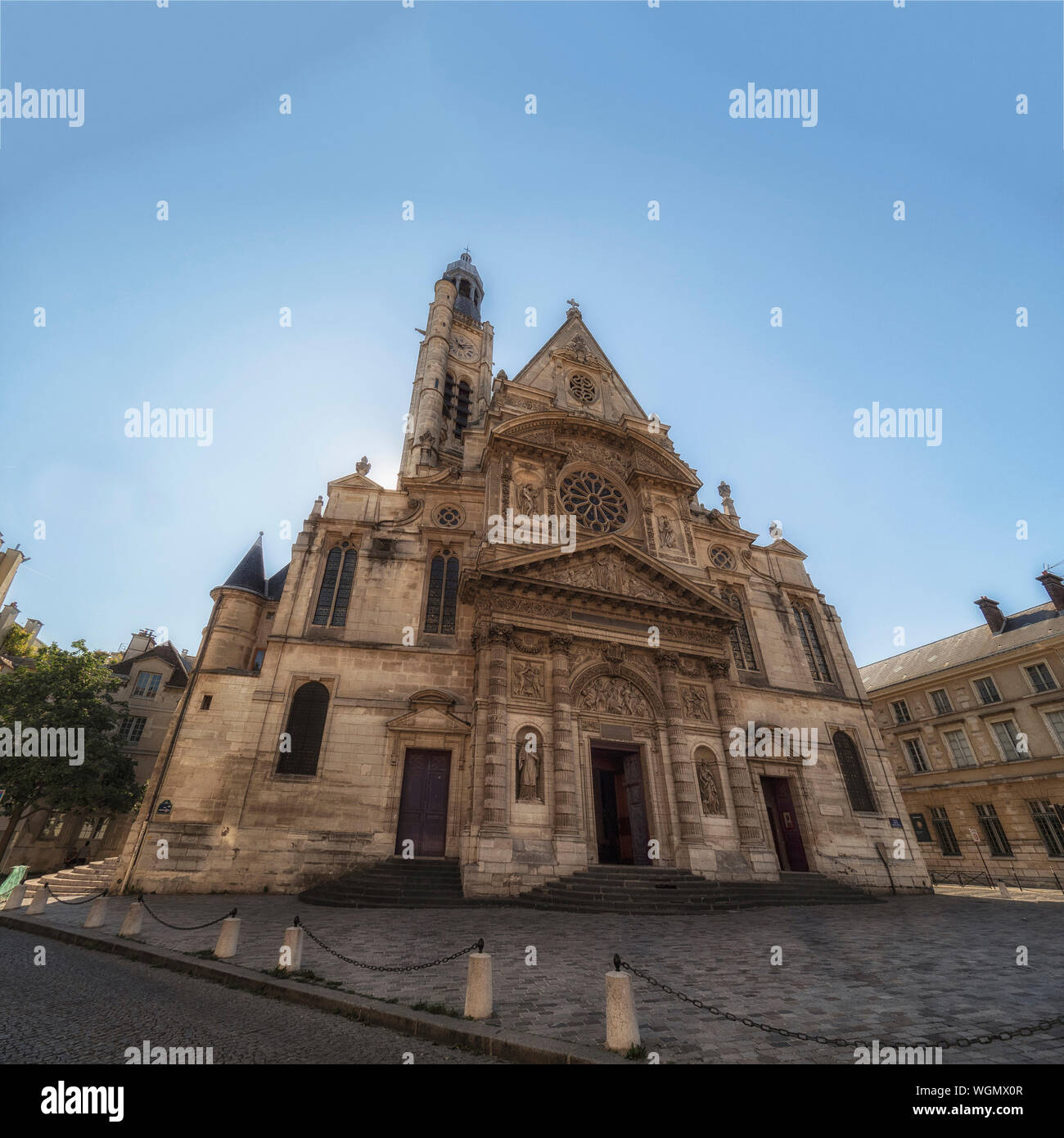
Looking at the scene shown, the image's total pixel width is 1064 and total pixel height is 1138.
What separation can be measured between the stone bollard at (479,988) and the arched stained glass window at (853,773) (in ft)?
63.8

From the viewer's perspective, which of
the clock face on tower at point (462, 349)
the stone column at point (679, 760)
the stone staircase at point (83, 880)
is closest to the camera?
the stone staircase at point (83, 880)

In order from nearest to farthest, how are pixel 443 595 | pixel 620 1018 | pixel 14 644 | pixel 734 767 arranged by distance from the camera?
1. pixel 620 1018
2. pixel 734 767
3. pixel 443 595
4. pixel 14 644

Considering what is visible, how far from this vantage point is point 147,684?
98.9ft

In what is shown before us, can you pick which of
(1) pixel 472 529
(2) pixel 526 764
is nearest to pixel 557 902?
(2) pixel 526 764

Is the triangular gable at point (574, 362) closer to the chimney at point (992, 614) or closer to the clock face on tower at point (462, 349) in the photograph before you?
the clock face on tower at point (462, 349)

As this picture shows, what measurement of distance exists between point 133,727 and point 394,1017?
31.8 meters

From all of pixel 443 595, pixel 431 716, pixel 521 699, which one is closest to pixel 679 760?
pixel 521 699

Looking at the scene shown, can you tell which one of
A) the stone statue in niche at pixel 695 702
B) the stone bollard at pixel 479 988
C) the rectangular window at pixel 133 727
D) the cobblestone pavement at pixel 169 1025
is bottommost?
the cobblestone pavement at pixel 169 1025

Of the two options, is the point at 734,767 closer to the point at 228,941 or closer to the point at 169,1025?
the point at 228,941

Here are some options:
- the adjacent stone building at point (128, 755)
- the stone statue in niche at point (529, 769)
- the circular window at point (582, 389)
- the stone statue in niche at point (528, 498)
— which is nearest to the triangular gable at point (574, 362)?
the circular window at point (582, 389)

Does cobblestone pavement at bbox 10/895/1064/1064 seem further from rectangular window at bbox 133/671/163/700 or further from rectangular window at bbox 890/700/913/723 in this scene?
rectangular window at bbox 133/671/163/700

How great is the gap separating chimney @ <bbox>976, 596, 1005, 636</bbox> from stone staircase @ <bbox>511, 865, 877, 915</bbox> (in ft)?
72.7

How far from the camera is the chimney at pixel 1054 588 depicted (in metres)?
27.5

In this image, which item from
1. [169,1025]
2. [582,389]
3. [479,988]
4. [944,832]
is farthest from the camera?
[944,832]
